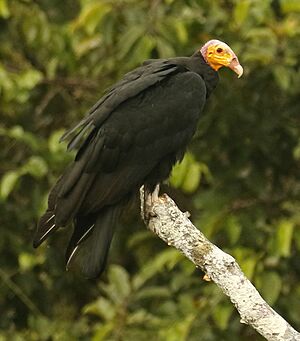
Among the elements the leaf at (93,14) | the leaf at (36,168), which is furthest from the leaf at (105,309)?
the leaf at (93,14)

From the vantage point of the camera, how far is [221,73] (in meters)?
5.00

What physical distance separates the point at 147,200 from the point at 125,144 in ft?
0.73

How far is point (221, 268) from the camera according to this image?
3.16 metres

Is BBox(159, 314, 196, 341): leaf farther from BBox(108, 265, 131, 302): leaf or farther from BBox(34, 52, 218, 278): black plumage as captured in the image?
BBox(34, 52, 218, 278): black plumage

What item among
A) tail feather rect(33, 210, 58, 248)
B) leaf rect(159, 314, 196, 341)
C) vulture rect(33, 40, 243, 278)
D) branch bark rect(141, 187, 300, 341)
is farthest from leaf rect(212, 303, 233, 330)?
tail feather rect(33, 210, 58, 248)

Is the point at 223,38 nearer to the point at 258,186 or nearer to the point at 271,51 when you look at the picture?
the point at 271,51

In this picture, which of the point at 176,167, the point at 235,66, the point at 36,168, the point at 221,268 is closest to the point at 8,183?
the point at 36,168

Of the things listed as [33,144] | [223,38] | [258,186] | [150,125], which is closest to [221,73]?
[223,38]

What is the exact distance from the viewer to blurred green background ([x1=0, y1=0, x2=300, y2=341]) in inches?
188

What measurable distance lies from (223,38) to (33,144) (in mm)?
998

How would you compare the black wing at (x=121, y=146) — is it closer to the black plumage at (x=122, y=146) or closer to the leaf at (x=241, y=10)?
the black plumage at (x=122, y=146)

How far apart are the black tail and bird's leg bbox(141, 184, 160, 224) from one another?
0.09 m

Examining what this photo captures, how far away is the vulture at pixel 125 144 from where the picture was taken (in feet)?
11.8

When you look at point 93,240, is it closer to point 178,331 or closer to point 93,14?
point 178,331
